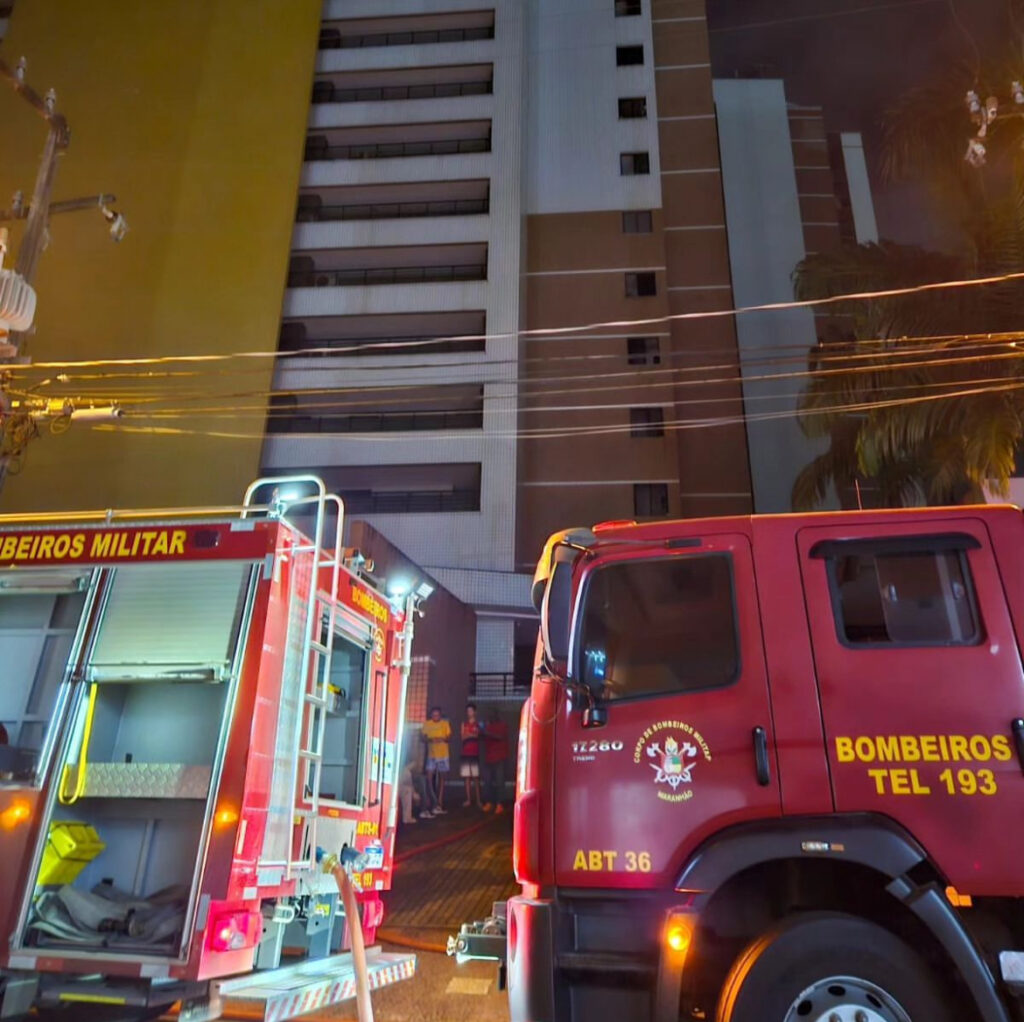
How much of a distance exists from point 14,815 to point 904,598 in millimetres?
4767

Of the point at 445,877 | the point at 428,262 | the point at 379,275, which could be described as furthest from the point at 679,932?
the point at 379,275

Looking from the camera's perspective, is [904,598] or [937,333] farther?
[937,333]

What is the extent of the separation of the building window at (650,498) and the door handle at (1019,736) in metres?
Result: 23.2

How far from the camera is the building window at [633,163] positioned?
30.7 metres

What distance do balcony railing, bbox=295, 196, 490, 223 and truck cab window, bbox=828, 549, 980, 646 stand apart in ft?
95.5

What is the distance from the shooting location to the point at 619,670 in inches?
147

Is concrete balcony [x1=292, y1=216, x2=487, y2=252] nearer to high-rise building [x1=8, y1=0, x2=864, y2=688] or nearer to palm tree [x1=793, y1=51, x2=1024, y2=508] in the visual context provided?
high-rise building [x1=8, y1=0, x2=864, y2=688]

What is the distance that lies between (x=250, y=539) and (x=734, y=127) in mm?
35828

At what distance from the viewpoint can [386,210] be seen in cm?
3117

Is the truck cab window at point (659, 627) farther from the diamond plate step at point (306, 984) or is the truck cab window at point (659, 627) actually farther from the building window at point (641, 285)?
the building window at point (641, 285)

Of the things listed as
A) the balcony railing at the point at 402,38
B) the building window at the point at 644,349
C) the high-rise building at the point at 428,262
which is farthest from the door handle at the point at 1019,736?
the balcony railing at the point at 402,38

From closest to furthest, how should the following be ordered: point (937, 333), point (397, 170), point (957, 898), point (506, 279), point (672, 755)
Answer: point (957, 898)
point (672, 755)
point (937, 333)
point (506, 279)
point (397, 170)

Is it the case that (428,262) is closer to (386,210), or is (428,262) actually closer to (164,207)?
(386,210)

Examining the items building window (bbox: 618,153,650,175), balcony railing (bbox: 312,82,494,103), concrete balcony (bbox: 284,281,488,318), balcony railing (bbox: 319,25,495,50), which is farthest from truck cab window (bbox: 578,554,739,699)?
balcony railing (bbox: 319,25,495,50)
